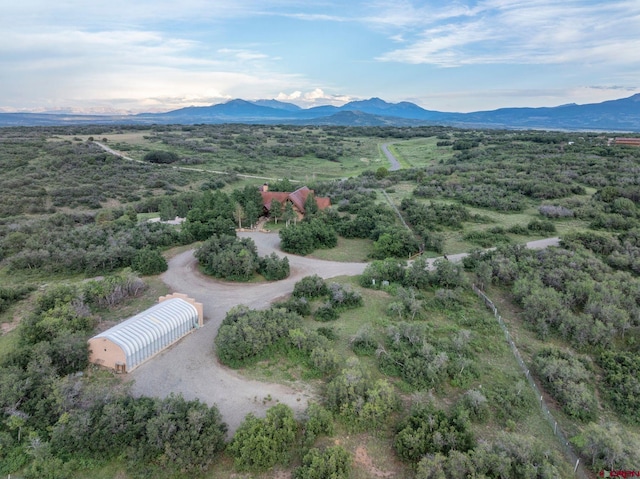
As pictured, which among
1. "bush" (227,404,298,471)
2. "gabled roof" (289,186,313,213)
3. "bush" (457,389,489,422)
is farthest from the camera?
"gabled roof" (289,186,313,213)

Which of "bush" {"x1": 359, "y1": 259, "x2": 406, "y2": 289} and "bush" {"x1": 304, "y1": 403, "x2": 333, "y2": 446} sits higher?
"bush" {"x1": 359, "y1": 259, "x2": 406, "y2": 289}

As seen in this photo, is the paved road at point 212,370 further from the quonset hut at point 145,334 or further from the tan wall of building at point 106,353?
the tan wall of building at point 106,353

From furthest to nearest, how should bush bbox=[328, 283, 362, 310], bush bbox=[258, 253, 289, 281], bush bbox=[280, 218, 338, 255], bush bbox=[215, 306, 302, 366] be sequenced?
bush bbox=[280, 218, 338, 255], bush bbox=[258, 253, 289, 281], bush bbox=[328, 283, 362, 310], bush bbox=[215, 306, 302, 366]

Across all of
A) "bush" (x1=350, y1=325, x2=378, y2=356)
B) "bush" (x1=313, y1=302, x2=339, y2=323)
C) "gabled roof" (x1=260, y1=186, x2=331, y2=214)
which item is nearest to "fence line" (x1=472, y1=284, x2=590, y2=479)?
"bush" (x1=350, y1=325, x2=378, y2=356)

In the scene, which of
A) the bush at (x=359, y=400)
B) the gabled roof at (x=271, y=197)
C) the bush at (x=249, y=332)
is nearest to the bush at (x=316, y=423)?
the bush at (x=359, y=400)

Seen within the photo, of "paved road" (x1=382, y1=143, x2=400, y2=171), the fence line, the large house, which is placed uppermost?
"paved road" (x1=382, y1=143, x2=400, y2=171)

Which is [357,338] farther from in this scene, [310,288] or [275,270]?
[275,270]

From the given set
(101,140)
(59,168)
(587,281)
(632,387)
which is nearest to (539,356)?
(632,387)

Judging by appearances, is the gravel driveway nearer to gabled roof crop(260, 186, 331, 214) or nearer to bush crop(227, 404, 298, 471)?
bush crop(227, 404, 298, 471)
